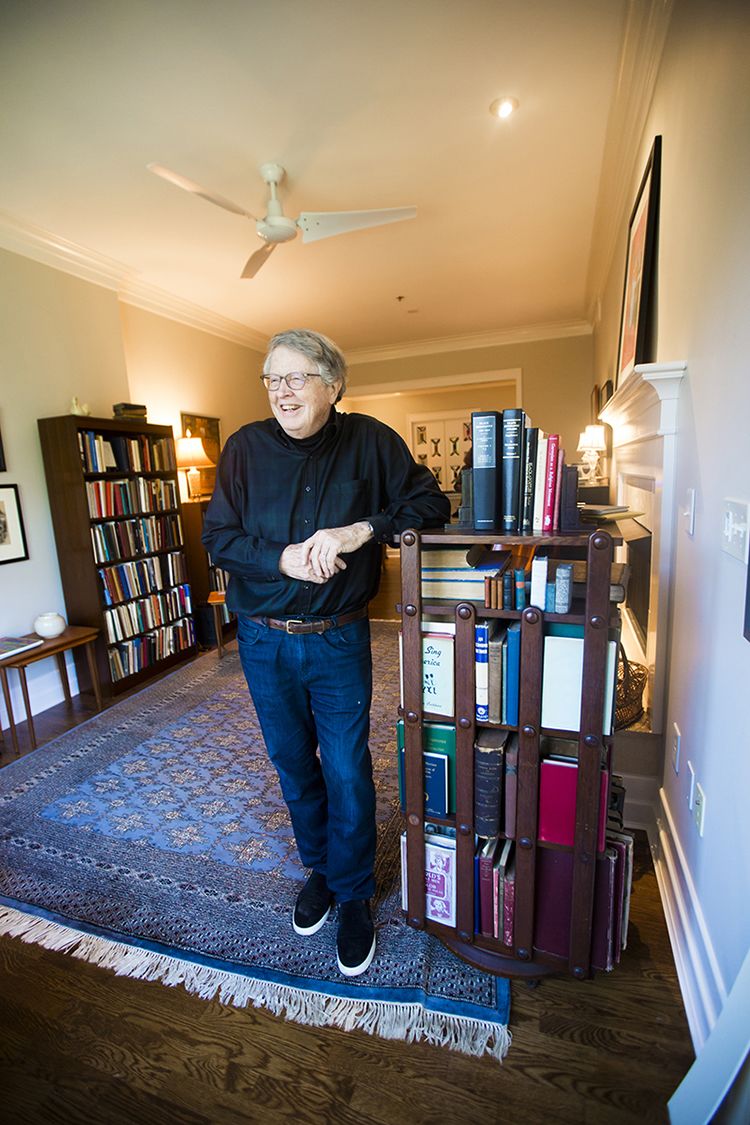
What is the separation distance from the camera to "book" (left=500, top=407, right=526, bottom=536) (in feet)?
3.59

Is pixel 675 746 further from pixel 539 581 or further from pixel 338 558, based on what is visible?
pixel 338 558

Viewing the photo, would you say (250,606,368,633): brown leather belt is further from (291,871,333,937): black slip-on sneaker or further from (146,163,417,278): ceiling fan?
(146,163,417,278): ceiling fan

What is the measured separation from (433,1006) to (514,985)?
0.22 metres

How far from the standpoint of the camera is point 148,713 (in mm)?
2988

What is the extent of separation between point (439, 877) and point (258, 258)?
3090 millimetres

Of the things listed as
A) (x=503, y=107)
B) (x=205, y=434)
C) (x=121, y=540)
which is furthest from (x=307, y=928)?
(x=205, y=434)

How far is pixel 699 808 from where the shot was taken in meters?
1.29

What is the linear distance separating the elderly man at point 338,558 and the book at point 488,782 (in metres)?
0.30

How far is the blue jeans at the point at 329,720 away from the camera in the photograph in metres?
1.30

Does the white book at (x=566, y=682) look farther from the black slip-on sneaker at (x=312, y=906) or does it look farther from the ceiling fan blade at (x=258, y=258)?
the ceiling fan blade at (x=258, y=258)

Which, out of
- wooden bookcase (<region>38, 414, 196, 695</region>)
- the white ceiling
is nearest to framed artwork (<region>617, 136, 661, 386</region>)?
the white ceiling

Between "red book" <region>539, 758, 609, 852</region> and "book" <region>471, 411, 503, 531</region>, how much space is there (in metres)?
0.55

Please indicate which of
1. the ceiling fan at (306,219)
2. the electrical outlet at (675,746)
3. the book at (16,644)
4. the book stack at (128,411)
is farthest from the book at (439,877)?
the book stack at (128,411)

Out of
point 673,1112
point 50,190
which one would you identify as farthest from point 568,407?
point 673,1112
